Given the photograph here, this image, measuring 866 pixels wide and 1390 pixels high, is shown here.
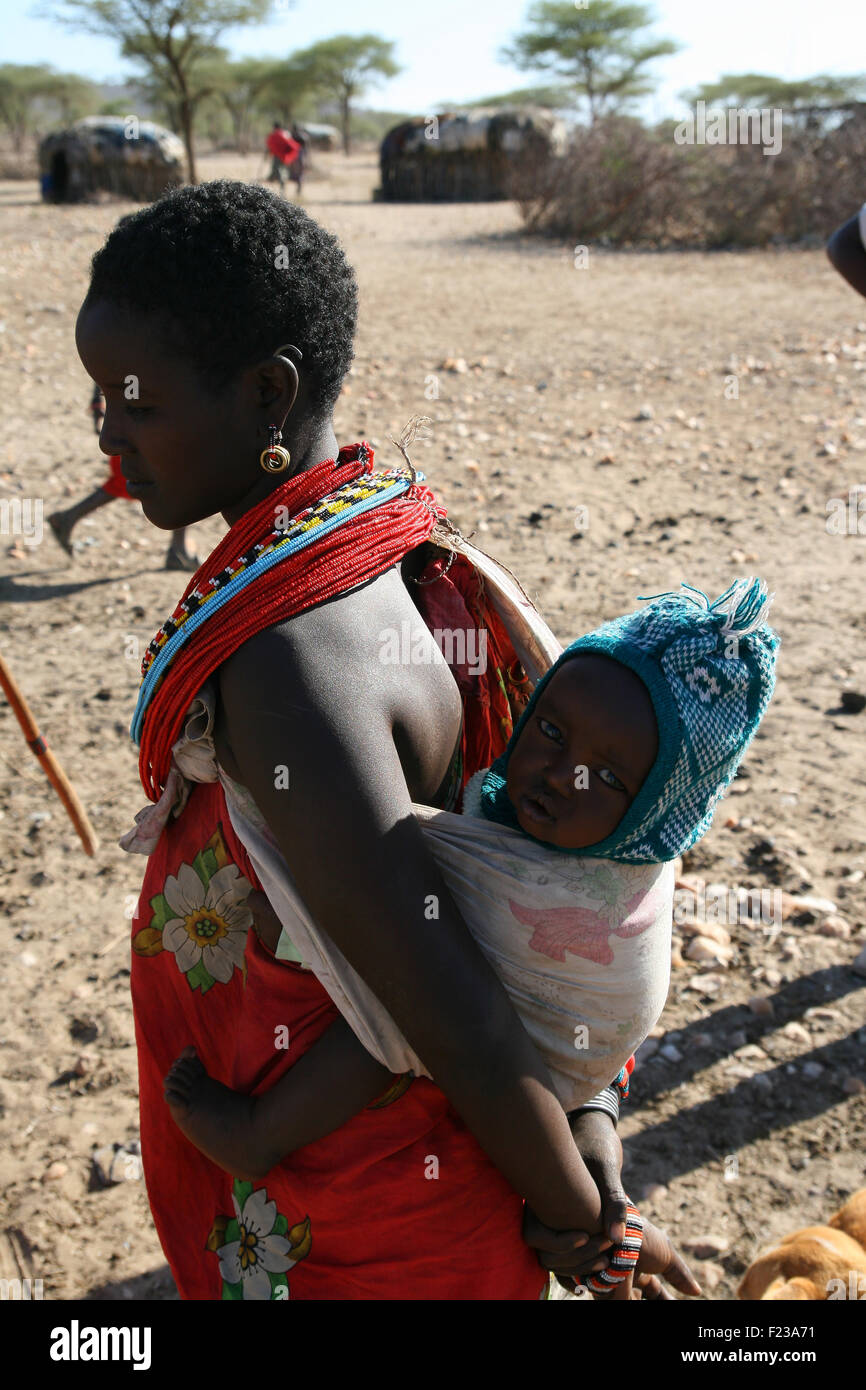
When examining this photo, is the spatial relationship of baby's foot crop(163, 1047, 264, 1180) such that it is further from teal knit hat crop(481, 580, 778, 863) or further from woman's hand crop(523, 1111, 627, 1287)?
teal knit hat crop(481, 580, 778, 863)

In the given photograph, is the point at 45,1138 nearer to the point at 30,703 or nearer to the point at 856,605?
the point at 30,703

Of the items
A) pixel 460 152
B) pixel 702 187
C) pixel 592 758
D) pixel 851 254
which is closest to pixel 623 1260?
pixel 592 758

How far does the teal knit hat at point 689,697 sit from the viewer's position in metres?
1.39

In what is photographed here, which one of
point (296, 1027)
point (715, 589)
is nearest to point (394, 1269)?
point (296, 1027)

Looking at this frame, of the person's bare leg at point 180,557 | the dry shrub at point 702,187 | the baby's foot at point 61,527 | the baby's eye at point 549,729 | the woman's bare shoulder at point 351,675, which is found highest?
the dry shrub at point 702,187

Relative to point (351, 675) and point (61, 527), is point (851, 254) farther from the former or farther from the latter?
point (61, 527)

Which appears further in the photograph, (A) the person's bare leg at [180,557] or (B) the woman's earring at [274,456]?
(A) the person's bare leg at [180,557]

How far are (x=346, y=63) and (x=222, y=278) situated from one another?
2009 inches

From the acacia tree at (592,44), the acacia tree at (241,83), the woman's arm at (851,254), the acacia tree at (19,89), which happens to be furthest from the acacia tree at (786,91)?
the woman's arm at (851,254)

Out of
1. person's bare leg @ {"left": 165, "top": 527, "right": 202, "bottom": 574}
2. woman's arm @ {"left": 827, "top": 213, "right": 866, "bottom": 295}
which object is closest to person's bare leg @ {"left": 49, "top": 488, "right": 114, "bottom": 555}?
person's bare leg @ {"left": 165, "top": 527, "right": 202, "bottom": 574}

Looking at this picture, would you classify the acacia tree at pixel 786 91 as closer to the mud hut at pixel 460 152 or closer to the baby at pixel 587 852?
the mud hut at pixel 460 152

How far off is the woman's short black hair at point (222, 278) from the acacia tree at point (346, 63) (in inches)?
1837

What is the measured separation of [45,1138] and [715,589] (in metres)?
4.04

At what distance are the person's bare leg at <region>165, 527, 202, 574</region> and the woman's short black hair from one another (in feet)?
15.0
